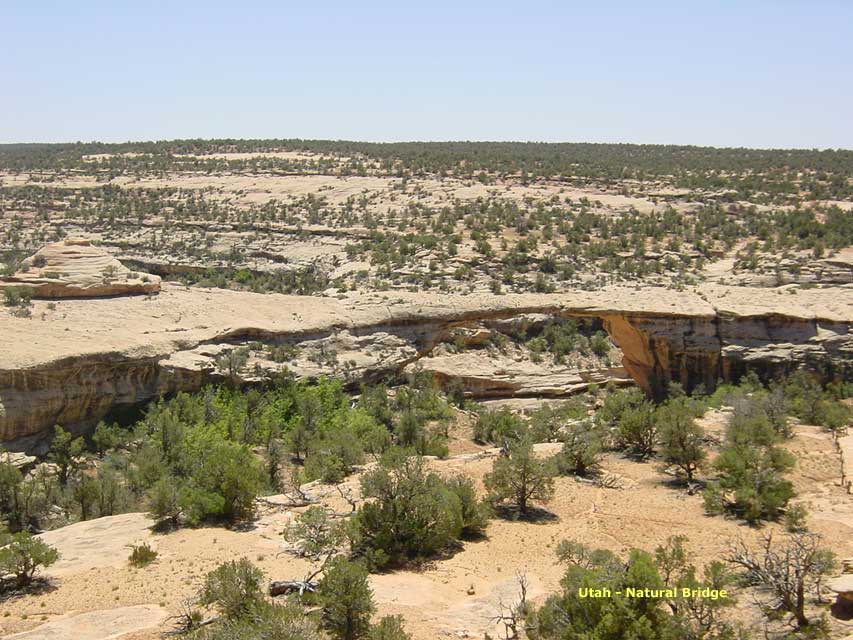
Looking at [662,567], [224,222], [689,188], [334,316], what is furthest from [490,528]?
[689,188]

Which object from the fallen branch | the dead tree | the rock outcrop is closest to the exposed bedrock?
the rock outcrop

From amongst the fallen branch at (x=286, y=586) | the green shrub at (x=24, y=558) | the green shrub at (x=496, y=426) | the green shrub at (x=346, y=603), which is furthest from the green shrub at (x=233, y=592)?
the green shrub at (x=496, y=426)

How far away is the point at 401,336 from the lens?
29375 millimetres

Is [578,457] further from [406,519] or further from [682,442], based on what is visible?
[406,519]

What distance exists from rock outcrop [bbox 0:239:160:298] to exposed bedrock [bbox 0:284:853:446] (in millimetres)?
→ 777

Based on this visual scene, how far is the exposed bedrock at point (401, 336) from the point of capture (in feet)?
79.0

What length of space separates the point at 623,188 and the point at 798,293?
72.7 ft

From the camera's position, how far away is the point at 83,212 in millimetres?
49719

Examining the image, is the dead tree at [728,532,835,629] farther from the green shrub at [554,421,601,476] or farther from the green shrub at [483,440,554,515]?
the green shrub at [554,421,601,476]

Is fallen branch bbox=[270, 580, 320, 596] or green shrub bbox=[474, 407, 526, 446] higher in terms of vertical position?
fallen branch bbox=[270, 580, 320, 596]

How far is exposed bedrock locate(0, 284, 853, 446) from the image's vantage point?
24078mm

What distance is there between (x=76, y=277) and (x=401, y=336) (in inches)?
462

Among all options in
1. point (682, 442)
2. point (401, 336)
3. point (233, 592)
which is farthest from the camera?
point (401, 336)

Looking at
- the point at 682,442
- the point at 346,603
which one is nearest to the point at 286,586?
the point at 346,603
